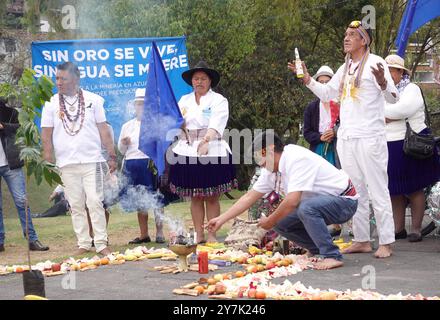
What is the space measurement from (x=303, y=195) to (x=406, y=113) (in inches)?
78.7

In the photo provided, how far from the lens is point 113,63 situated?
1333 cm

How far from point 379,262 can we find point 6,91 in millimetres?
3773

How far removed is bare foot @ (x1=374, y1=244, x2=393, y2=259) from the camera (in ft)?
26.8

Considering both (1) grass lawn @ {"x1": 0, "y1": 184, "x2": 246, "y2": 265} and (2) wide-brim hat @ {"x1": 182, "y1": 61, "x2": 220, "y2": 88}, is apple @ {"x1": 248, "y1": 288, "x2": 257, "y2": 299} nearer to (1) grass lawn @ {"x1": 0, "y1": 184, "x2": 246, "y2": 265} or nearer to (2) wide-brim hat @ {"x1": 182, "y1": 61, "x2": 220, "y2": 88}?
(1) grass lawn @ {"x1": 0, "y1": 184, "x2": 246, "y2": 265}

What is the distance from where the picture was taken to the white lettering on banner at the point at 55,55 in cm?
1308

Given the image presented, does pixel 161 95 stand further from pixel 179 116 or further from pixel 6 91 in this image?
pixel 6 91

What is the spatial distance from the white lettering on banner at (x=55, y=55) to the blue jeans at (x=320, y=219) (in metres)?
6.38

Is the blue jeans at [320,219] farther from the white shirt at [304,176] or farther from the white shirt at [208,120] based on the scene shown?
the white shirt at [208,120]

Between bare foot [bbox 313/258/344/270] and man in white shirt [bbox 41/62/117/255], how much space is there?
106 inches

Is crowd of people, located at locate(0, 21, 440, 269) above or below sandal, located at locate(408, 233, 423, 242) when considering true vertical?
above

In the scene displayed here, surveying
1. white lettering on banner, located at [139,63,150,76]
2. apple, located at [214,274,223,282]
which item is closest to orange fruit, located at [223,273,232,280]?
apple, located at [214,274,223,282]

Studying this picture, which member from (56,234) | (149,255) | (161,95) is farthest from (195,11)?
(149,255)

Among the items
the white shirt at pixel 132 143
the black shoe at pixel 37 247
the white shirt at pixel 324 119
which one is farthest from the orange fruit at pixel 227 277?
the black shoe at pixel 37 247

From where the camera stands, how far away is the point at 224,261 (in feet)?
26.1
